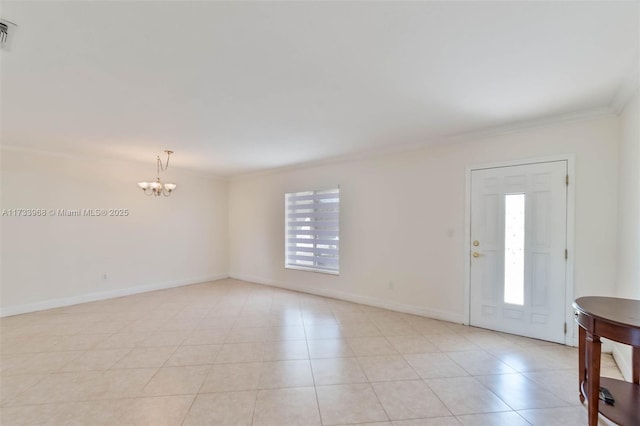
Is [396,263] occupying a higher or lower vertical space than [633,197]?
lower

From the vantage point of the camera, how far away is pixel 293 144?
418 centimetres

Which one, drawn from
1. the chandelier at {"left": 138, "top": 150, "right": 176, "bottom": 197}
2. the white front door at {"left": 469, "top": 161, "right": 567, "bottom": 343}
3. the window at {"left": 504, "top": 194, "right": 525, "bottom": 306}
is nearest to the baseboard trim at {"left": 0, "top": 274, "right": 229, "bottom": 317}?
the chandelier at {"left": 138, "top": 150, "right": 176, "bottom": 197}

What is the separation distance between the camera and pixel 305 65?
2.06 m

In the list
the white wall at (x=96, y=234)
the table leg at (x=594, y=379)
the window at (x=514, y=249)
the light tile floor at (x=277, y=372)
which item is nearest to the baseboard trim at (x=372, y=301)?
the light tile floor at (x=277, y=372)

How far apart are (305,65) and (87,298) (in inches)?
216

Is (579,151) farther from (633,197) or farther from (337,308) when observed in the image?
(337,308)

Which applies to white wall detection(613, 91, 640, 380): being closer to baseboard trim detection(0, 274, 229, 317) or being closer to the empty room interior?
the empty room interior

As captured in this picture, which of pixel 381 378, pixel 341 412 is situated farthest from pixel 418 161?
pixel 341 412

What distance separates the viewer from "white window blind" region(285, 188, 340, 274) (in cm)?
527

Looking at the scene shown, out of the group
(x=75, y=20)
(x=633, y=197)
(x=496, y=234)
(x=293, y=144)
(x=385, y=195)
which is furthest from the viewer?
(x=385, y=195)

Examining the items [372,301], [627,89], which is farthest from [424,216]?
[627,89]

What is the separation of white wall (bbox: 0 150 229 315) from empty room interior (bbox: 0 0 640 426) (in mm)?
37

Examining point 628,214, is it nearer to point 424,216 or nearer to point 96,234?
point 424,216

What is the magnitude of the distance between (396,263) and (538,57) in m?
3.09
